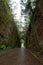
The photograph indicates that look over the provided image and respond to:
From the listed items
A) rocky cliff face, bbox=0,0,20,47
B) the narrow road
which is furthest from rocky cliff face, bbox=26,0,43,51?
the narrow road

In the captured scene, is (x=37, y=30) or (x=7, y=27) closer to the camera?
(x=37, y=30)

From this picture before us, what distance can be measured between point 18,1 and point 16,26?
101cm

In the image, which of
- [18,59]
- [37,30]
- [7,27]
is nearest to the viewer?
[18,59]

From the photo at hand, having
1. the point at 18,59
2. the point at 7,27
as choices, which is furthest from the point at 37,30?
the point at 18,59

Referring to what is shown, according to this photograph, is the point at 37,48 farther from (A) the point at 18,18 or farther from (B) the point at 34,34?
(A) the point at 18,18

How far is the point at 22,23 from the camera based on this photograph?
22.8ft

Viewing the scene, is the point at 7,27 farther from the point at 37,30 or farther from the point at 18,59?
the point at 18,59

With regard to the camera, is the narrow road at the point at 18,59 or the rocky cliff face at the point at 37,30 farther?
the rocky cliff face at the point at 37,30

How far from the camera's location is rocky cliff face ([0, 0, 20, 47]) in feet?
20.6

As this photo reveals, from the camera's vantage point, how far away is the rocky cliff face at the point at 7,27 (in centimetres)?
629

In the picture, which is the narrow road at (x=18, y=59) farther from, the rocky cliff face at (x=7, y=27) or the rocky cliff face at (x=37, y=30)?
the rocky cliff face at (x=7, y=27)

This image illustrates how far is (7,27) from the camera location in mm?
6516

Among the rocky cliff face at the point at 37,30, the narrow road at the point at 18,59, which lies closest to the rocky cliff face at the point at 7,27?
the rocky cliff face at the point at 37,30

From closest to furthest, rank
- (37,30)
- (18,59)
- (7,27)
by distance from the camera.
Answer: (18,59), (37,30), (7,27)
